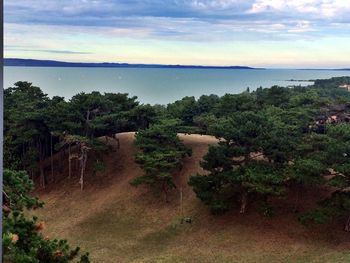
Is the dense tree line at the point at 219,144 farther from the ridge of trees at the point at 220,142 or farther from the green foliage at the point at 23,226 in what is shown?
the green foliage at the point at 23,226

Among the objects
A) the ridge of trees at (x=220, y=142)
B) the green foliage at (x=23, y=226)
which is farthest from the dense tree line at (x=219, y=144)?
the green foliage at (x=23, y=226)

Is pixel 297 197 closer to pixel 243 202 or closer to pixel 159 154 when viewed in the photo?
pixel 243 202

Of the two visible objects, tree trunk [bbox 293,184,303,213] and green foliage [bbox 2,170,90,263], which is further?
tree trunk [bbox 293,184,303,213]

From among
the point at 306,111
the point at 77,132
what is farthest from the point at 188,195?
the point at 306,111

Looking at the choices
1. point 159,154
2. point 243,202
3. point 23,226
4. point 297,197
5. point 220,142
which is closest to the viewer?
point 23,226

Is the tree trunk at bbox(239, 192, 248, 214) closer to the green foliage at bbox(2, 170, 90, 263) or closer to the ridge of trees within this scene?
the ridge of trees

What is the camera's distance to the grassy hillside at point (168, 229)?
21.5 m

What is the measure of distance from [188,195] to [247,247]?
22.7ft

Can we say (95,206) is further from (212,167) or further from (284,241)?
(284,241)

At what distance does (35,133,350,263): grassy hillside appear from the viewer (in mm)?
21531

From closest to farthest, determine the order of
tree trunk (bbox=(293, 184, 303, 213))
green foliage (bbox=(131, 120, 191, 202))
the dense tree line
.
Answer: the dense tree line → tree trunk (bbox=(293, 184, 303, 213)) → green foliage (bbox=(131, 120, 191, 202))

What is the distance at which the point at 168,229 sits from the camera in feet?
82.7

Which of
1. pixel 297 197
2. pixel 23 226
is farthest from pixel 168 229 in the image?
pixel 23 226

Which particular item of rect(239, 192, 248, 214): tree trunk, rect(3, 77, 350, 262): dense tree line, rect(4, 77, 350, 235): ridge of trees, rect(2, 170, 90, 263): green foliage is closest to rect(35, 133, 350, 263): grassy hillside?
rect(239, 192, 248, 214): tree trunk
